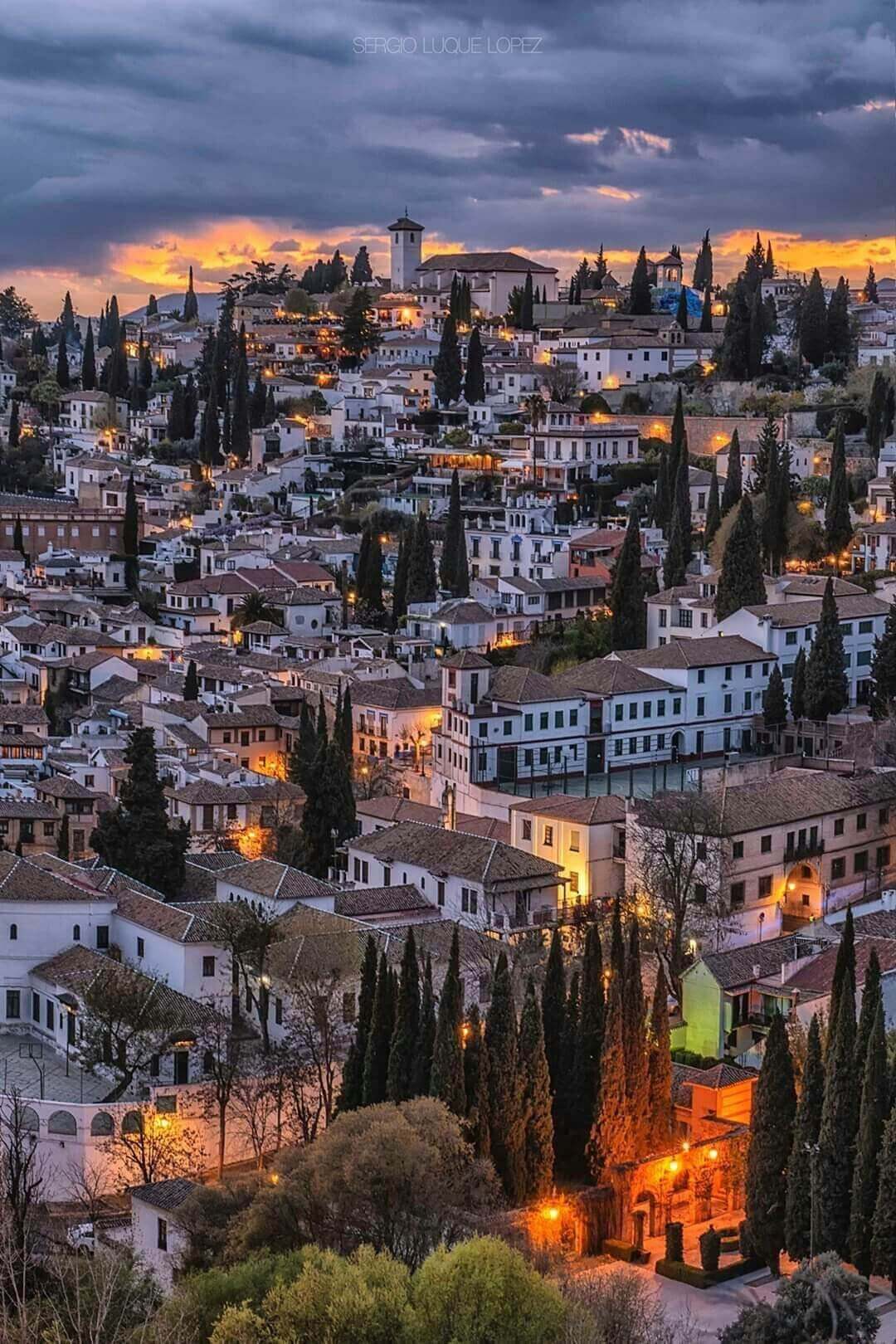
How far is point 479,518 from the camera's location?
188ft

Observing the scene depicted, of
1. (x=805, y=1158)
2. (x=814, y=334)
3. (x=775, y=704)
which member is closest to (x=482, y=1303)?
(x=805, y=1158)

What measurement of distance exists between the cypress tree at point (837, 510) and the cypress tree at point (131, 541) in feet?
60.8

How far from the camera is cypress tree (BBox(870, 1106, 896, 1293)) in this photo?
22641 mm

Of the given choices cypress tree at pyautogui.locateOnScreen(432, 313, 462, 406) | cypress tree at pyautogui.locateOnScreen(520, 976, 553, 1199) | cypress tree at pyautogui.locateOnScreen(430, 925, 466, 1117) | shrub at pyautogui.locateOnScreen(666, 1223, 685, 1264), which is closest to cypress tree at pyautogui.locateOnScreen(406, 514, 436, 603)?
cypress tree at pyautogui.locateOnScreen(432, 313, 462, 406)

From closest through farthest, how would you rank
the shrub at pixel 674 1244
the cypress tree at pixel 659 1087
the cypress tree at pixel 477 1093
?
1. the shrub at pixel 674 1244
2. the cypress tree at pixel 477 1093
3. the cypress tree at pixel 659 1087

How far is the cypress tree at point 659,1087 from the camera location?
86.1 ft

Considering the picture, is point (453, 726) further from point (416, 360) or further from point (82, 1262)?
point (416, 360)

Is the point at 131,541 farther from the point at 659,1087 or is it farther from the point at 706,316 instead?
the point at 659,1087

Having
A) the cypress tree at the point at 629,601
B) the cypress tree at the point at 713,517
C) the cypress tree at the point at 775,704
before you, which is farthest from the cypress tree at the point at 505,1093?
the cypress tree at the point at 713,517

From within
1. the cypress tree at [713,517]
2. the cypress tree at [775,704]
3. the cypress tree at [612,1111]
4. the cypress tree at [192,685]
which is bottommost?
the cypress tree at [612,1111]

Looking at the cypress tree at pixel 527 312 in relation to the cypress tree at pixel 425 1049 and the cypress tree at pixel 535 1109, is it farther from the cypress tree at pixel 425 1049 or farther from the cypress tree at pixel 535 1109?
the cypress tree at pixel 535 1109

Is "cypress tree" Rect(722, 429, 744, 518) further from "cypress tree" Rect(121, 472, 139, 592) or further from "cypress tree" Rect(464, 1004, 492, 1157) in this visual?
"cypress tree" Rect(464, 1004, 492, 1157)

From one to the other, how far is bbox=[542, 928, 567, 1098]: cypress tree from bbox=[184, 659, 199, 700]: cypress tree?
2101 centimetres

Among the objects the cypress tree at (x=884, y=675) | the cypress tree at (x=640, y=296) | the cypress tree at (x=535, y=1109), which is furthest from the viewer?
the cypress tree at (x=640, y=296)
